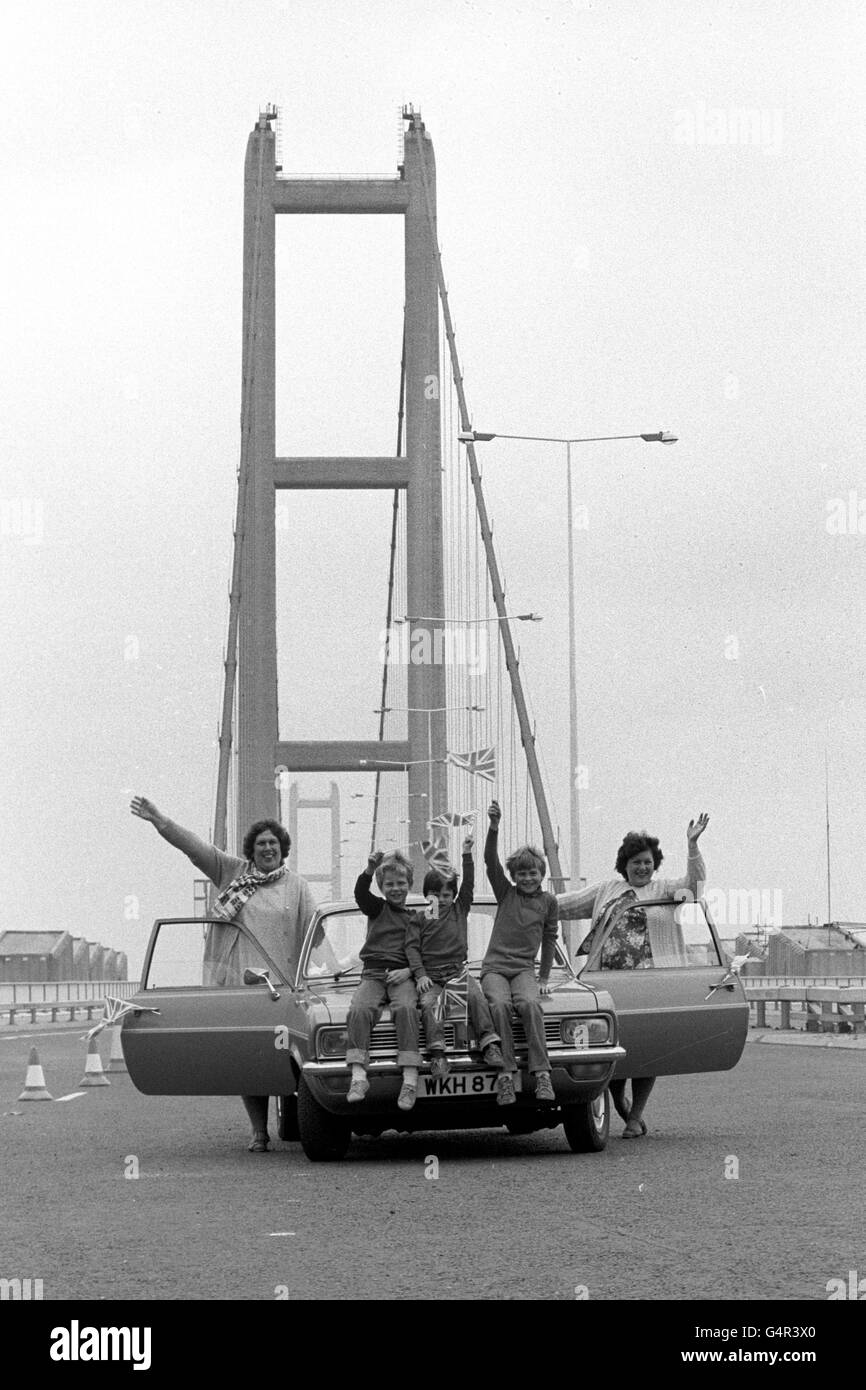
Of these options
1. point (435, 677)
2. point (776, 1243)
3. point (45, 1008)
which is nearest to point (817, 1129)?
point (776, 1243)

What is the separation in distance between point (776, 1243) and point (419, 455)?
142 ft

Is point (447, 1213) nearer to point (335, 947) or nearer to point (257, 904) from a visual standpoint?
point (257, 904)

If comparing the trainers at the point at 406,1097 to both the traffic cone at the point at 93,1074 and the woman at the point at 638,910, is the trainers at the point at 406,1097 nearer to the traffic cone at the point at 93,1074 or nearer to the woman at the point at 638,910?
the woman at the point at 638,910

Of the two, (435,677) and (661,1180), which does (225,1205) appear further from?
(435,677)

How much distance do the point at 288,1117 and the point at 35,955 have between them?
70.7 metres

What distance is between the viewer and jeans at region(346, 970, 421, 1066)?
33.4 ft

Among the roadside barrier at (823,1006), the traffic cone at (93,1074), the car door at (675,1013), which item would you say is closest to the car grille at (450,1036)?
the car door at (675,1013)

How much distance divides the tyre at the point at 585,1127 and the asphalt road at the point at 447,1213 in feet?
0.35

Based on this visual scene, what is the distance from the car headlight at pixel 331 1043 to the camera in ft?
33.8

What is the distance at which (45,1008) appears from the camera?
5331cm

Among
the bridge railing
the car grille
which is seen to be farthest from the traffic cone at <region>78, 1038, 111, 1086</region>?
the bridge railing

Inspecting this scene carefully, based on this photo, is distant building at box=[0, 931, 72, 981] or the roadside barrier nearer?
the roadside barrier

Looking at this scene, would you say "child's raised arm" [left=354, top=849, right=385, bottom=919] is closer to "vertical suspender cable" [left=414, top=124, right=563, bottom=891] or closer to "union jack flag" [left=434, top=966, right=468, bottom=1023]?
"union jack flag" [left=434, top=966, right=468, bottom=1023]

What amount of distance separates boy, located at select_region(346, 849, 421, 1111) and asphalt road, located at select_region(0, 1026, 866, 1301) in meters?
0.44
